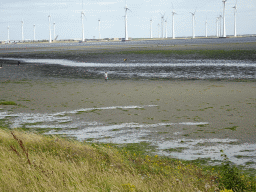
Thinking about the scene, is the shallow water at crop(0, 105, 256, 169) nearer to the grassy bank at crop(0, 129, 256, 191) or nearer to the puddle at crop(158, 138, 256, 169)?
the puddle at crop(158, 138, 256, 169)

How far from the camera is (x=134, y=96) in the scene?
28.4 metres

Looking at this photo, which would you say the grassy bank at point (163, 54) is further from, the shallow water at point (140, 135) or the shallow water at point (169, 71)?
the shallow water at point (140, 135)

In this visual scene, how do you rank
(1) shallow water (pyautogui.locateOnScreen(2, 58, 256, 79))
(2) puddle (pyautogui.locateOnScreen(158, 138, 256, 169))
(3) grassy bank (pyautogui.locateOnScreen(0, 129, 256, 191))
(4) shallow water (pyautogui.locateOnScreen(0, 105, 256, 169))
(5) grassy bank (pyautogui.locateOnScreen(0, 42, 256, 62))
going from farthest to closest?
(5) grassy bank (pyautogui.locateOnScreen(0, 42, 256, 62)), (1) shallow water (pyautogui.locateOnScreen(2, 58, 256, 79)), (4) shallow water (pyautogui.locateOnScreen(0, 105, 256, 169)), (2) puddle (pyautogui.locateOnScreen(158, 138, 256, 169)), (3) grassy bank (pyautogui.locateOnScreen(0, 129, 256, 191))

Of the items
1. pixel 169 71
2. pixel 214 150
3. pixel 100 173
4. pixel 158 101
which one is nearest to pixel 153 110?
pixel 158 101

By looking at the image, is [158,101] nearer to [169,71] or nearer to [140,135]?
[140,135]

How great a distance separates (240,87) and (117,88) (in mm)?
10860

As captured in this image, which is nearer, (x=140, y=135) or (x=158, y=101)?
(x=140, y=135)

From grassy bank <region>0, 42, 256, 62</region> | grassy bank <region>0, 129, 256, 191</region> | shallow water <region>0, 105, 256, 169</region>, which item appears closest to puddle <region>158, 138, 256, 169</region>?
shallow water <region>0, 105, 256, 169</region>

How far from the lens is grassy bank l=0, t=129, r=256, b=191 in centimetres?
866

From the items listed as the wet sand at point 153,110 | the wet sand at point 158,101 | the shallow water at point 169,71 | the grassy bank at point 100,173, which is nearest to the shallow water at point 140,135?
the wet sand at point 153,110

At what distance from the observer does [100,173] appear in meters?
9.69

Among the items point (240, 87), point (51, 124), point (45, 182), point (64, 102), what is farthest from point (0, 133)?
point (240, 87)

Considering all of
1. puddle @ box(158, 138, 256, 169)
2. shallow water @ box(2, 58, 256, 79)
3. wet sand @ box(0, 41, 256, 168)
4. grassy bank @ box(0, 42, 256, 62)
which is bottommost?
puddle @ box(158, 138, 256, 169)

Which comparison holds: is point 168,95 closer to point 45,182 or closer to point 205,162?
point 205,162
